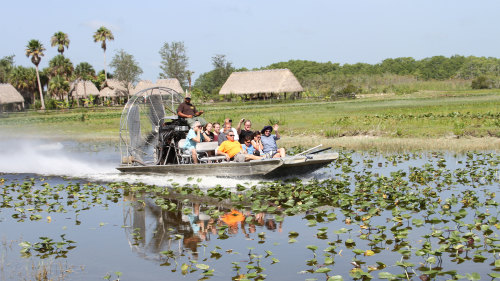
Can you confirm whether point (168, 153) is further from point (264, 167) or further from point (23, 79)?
point (23, 79)

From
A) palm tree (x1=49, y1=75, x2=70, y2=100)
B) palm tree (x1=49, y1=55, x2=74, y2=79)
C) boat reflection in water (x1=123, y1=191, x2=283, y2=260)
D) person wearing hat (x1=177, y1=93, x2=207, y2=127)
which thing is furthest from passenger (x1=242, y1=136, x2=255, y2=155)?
palm tree (x1=49, y1=55, x2=74, y2=79)

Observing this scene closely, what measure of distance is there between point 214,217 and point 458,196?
502cm

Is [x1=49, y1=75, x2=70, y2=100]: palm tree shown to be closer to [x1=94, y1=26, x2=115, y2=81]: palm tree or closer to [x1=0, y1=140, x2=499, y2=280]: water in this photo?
[x1=94, y1=26, x2=115, y2=81]: palm tree

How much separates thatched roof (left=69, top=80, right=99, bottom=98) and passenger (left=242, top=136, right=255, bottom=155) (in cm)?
7041

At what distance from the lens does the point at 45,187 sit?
14.8 metres

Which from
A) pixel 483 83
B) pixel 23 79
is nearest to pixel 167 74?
pixel 23 79

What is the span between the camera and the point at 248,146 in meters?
15.1

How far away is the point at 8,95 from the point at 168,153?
61.4 metres

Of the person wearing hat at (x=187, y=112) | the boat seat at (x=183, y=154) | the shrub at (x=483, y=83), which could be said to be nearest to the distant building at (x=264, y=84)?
the shrub at (x=483, y=83)

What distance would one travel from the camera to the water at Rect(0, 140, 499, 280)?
781cm

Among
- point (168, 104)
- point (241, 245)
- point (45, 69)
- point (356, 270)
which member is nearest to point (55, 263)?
point (241, 245)

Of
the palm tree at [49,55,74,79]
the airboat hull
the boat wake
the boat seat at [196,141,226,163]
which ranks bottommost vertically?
the boat wake

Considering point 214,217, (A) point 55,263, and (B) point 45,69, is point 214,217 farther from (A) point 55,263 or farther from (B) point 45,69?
(B) point 45,69

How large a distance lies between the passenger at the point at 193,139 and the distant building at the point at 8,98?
60757 millimetres
